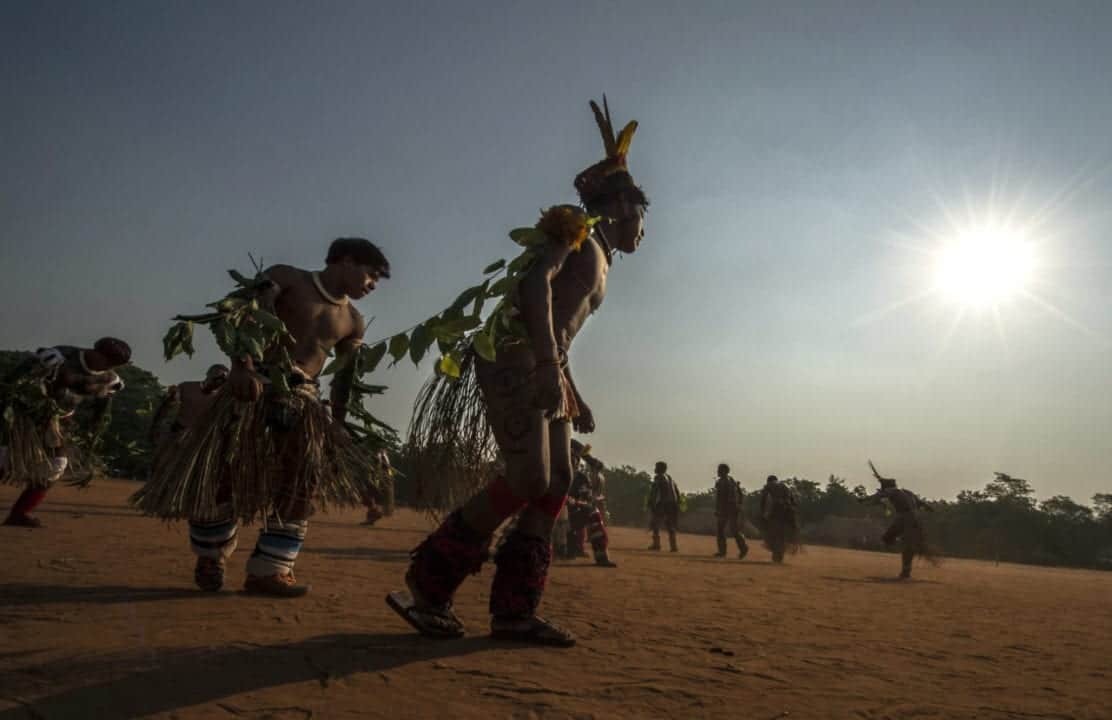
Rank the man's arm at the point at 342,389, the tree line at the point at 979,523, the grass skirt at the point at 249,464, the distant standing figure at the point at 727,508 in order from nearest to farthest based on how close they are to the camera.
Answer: the grass skirt at the point at 249,464, the man's arm at the point at 342,389, the distant standing figure at the point at 727,508, the tree line at the point at 979,523

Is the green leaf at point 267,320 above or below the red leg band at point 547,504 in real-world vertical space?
above

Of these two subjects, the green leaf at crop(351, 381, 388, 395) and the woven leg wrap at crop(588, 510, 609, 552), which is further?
the woven leg wrap at crop(588, 510, 609, 552)

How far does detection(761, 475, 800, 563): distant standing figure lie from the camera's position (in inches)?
441

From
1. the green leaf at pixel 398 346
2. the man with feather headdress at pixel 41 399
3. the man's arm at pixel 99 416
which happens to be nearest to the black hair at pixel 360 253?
the green leaf at pixel 398 346

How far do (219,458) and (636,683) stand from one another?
2.29 m

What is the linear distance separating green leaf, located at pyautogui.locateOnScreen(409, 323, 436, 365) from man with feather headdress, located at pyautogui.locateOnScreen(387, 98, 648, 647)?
0.73 feet

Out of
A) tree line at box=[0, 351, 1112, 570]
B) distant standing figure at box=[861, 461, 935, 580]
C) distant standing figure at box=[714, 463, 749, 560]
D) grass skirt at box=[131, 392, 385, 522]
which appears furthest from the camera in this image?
tree line at box=[0, 351, 1112, 570]

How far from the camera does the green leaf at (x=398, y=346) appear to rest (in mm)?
2748

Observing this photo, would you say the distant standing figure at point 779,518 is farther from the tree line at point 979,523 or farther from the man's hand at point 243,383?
the tree line at point 979,523

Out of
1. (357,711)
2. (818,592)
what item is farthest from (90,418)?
(818,592)

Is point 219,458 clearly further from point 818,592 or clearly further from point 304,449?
point 818,592

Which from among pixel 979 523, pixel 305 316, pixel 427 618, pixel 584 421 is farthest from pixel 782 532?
pixel 979 523

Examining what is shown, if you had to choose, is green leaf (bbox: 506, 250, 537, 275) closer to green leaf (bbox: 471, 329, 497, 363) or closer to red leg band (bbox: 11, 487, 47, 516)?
green leaf (bbox: 471, 329, 497, 363)

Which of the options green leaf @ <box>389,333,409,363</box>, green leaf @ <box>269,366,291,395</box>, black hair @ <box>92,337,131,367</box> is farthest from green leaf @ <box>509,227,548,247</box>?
black hair @ <box>92,337,131,367</box>
